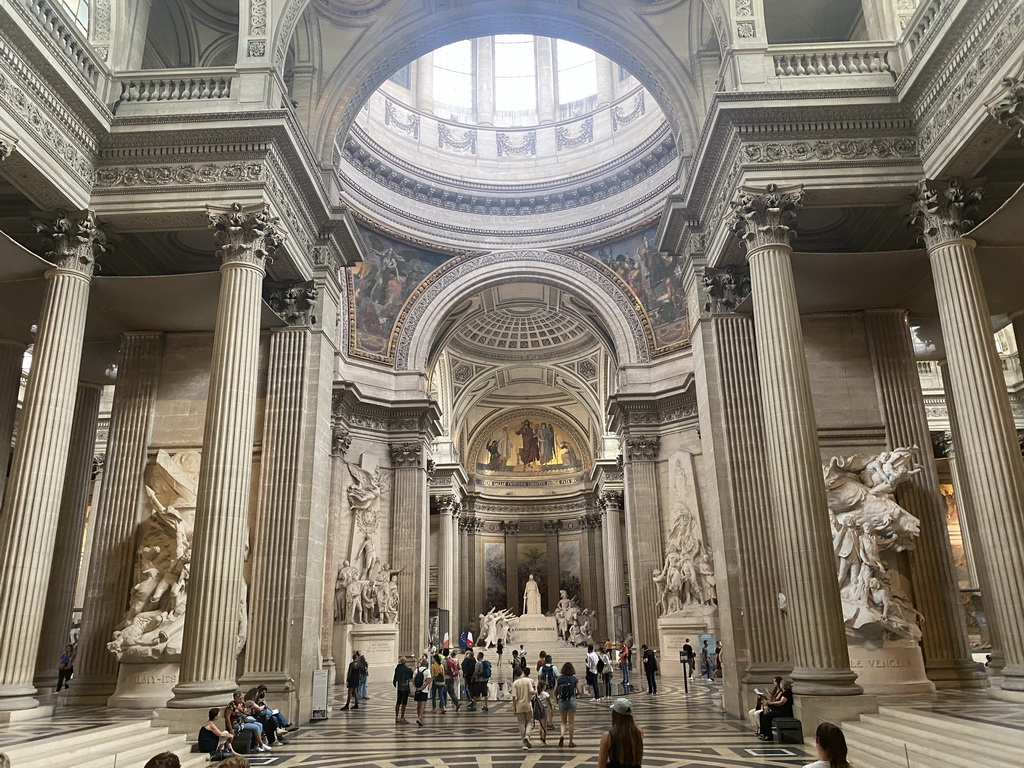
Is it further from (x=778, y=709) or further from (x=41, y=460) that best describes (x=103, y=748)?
(x=778, y=709)

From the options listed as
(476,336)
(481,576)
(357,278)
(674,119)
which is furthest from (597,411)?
(674,119)

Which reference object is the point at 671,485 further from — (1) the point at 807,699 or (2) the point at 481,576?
(2) the point at 481,576

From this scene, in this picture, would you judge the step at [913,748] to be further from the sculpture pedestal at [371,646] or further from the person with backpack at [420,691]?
the sculpture pedestal at [371,646]

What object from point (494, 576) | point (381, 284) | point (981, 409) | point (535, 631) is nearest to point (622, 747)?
point (981, 409)

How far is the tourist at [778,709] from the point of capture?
9.14m

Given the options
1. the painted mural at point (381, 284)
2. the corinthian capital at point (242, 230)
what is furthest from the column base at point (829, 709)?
the painted mural at point (381, 284)

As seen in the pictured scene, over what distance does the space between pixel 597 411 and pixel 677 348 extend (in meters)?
12.5

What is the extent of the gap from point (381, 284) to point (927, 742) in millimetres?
22772

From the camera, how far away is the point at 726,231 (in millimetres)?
11578

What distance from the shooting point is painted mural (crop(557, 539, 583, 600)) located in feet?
140

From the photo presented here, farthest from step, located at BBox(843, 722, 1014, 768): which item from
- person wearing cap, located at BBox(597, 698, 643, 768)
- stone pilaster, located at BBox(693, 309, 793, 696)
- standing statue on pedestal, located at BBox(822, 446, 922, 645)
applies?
person wearing cap, located at BBox(597, 698, 643, 768)

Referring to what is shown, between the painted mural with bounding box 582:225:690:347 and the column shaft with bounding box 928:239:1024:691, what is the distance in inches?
636

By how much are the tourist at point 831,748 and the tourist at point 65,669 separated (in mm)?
13759

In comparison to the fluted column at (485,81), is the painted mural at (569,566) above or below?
below
